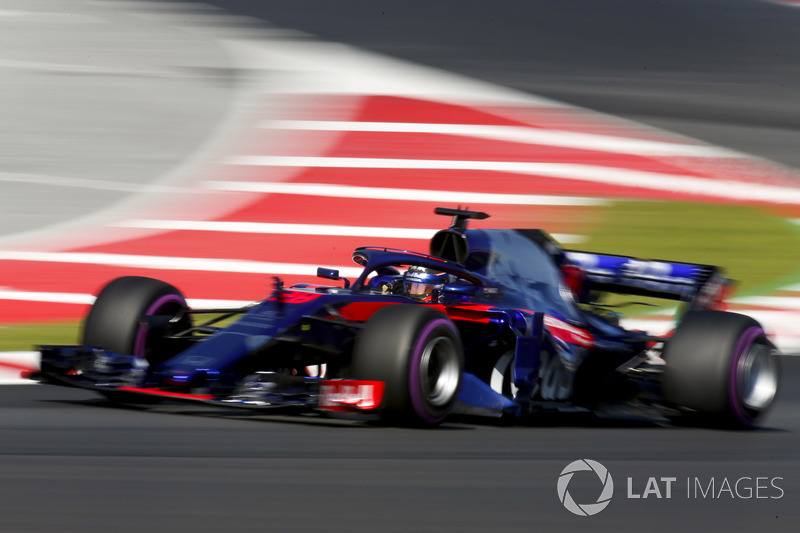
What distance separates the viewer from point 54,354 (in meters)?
5.98

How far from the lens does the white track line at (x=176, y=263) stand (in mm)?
11641

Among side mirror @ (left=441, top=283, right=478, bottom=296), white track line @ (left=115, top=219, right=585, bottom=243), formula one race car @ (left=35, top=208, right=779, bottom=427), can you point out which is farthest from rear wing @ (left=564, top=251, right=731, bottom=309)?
white track line @ (left=115, top=219, right=585, bottom=243)

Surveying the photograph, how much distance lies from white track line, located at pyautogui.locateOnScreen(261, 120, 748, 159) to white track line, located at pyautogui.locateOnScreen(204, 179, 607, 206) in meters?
1.63

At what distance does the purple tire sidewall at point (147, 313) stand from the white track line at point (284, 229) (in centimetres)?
608

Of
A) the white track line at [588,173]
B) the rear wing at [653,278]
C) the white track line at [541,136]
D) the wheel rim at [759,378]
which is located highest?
the white track line at [541,136]

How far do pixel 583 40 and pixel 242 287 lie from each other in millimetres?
10200

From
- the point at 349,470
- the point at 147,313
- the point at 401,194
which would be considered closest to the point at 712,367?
the point at 349,470

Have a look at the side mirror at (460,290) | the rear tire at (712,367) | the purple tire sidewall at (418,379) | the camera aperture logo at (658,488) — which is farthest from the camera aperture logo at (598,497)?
the side mirror at (460,290)

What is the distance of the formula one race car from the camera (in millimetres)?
5609

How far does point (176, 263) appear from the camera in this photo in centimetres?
1188

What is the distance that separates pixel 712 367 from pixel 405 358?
1.78 metres

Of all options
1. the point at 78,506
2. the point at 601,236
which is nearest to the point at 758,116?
the point at 601,236

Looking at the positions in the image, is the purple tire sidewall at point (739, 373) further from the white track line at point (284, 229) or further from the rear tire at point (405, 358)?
the white track line at point (284, 229)

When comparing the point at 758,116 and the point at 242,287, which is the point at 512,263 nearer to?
the point at 242,287
